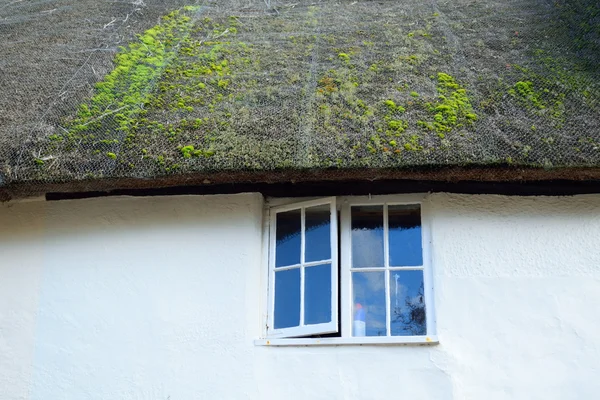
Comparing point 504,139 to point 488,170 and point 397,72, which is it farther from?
point 397,72

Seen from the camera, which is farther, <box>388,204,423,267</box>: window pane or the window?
<box>388,204,423,267</box>: window pane

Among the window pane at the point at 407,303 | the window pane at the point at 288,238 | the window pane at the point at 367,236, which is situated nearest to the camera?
the window pane at the point at 407,303

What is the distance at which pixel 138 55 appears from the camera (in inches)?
241

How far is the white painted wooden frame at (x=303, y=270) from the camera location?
4672 millimetres

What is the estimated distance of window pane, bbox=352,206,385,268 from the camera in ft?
16.1

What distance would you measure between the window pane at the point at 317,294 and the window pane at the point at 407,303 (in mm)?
432

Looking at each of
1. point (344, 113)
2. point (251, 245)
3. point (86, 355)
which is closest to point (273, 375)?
point (251, 245)

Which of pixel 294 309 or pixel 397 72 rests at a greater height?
pixel 397 72

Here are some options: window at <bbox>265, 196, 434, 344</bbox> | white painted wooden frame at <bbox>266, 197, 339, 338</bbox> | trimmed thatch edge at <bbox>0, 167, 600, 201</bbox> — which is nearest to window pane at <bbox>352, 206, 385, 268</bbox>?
window at <bbox>265, 196, 434, 344</bbox>

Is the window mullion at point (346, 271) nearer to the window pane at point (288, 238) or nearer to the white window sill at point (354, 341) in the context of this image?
the white window sill at point (354, 341)

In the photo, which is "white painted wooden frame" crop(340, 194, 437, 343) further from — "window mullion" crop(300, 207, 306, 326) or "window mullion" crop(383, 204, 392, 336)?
"window mullion" crop(300, 207, 306, 326)

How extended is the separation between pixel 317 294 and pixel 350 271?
0.27 meters

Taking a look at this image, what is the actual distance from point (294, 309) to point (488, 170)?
5.23 feet

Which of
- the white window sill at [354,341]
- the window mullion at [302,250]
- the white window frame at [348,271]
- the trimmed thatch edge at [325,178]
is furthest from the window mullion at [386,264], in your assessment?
the window mullion at [302,250]
